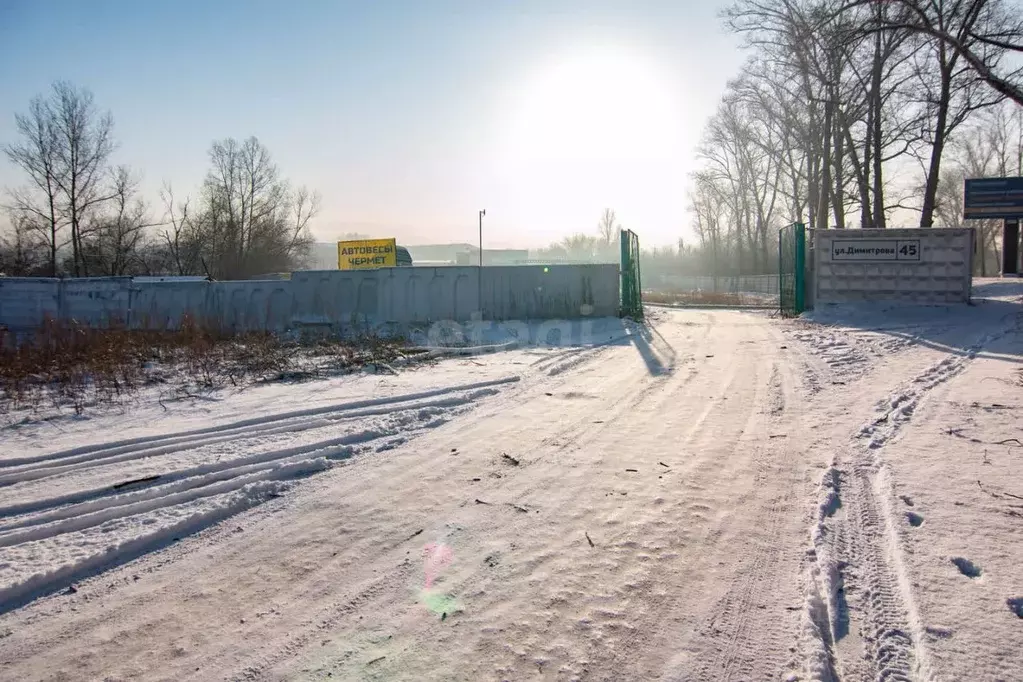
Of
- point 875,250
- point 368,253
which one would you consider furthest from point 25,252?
point 875,250

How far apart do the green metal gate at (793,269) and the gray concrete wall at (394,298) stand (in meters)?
5.85

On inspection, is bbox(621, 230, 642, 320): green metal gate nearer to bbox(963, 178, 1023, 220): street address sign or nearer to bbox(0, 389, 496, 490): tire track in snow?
bbox(0, 389, 496, 490): tire track in snow

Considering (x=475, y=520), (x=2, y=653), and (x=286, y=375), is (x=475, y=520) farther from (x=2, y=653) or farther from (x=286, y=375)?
(x=286, y=375)

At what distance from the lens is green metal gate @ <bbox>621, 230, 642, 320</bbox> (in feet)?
64.4

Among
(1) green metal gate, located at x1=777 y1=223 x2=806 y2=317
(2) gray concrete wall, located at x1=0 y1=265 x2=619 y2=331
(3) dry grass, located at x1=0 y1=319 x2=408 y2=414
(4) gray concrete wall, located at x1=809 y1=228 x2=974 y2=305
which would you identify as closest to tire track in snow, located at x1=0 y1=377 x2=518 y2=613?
(3) dry grass, located at x1=0 y1=319 x2=408 y2=414

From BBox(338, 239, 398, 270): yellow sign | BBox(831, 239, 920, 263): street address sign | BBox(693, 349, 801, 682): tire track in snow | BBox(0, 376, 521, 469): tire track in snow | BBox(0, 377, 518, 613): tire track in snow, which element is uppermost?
BBox(338, 239, 398, 270): yellow sign

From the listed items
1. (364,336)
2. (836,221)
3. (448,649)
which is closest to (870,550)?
(448,649)

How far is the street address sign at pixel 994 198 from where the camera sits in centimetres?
3231

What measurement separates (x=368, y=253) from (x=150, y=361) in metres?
21.0

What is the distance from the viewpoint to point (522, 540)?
396 centimetres

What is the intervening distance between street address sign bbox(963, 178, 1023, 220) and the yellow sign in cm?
3062

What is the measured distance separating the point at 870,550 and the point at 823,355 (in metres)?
8.51

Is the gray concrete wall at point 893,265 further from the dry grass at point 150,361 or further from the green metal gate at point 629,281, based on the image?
the dry grass at point 150,361

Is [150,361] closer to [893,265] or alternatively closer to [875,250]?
[875,250]
